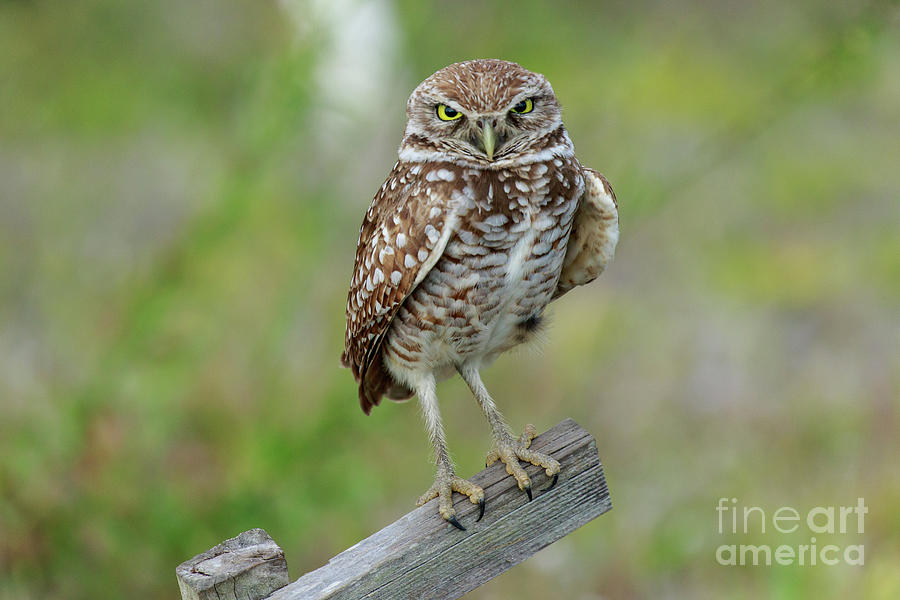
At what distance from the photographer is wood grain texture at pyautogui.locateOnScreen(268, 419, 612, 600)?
197 centimetres

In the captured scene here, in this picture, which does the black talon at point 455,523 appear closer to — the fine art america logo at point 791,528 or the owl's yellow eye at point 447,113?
the owl's yellow eye at point 447,113

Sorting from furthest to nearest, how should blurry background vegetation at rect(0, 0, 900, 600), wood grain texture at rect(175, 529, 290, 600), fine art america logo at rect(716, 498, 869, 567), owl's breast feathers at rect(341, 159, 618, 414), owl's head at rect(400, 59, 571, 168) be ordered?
1. fine art america logo at rect(716, 498, 869, 567)
2. blurry background vegetation at rect(0, 0, 900, 600)
3. owl's breast feathers at rect(341, 159, 618, 414)
4. owl's head at rect(400, 59, 571, 168)
5. wood grain texture at rect(175, 529, 290, 600)

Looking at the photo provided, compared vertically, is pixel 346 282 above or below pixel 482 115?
above

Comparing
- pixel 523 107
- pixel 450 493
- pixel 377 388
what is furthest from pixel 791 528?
pixel 523 107

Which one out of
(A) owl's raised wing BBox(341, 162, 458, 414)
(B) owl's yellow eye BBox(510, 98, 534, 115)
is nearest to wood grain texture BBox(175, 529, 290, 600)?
(A) owl's raised wing BBox(341, 162, 458, 414)

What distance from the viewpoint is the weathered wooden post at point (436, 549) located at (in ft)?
6.24

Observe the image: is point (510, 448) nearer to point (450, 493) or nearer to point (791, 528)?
point (450, 493)

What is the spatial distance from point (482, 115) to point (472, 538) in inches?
38.8

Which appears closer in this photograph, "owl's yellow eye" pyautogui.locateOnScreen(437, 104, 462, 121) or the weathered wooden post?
the weathered wooden post

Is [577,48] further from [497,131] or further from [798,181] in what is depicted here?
[497,131]

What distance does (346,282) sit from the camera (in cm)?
525

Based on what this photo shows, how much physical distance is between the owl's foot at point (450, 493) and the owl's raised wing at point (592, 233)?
69 centimetres

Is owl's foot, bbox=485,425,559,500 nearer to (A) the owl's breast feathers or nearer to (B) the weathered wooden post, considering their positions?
(B) the weathered wooden post

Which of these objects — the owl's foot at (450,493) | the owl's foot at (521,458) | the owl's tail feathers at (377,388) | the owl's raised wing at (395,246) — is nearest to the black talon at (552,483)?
the owl's foot at (521,458)
